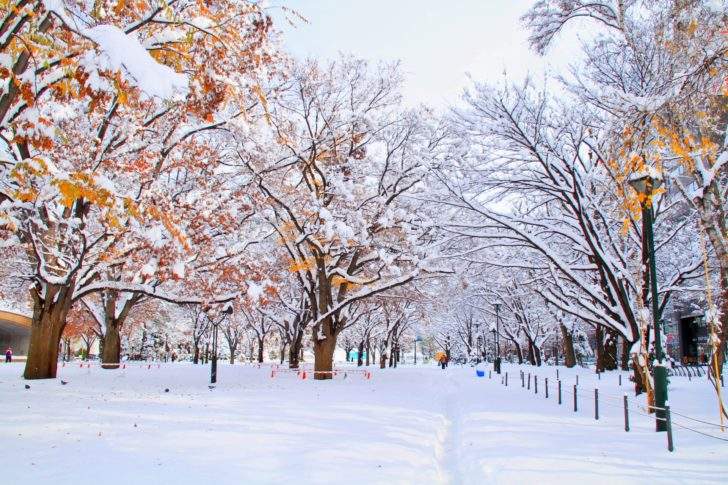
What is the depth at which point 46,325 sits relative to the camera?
1722cm

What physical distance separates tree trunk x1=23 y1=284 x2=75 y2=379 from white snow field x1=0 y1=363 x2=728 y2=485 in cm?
440

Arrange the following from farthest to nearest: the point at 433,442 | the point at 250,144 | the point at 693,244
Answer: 1. the point at 693,244
2. the point at 250,144
3. the point at 433,442

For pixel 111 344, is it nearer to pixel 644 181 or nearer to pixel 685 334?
pixel 644 181

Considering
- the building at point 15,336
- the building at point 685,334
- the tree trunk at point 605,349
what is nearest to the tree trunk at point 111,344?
the building at point 15,336

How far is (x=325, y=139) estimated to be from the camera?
2012 cm

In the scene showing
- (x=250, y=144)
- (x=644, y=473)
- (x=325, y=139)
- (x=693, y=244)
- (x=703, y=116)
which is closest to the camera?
(x=644, y=473)

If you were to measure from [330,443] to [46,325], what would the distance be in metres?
14.0

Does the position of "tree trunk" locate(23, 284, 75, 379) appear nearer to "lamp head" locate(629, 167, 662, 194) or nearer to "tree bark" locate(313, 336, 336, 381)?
"tree bark" locate(313, 336, 336, 381)

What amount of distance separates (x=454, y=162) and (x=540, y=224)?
461cm

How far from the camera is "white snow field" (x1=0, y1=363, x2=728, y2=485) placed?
6.19 m

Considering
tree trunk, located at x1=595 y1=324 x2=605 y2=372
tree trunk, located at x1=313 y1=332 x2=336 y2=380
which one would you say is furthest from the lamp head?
tree trunk, located at x1=595 y1=324 x2=605 y2=372

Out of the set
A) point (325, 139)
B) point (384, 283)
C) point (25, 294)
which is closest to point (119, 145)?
point (325, 139)

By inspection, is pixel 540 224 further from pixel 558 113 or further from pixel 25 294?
pixel 25 294

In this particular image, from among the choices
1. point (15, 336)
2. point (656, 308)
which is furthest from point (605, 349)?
point (15, 336)
